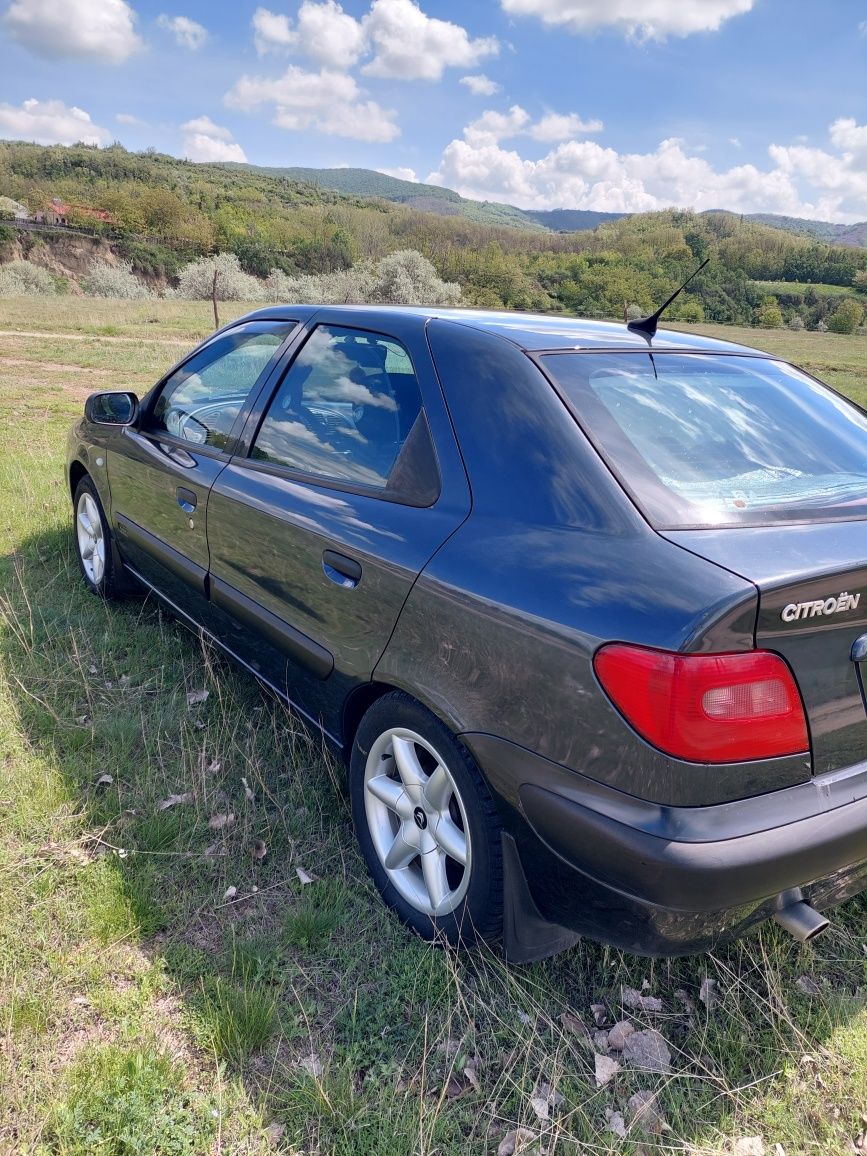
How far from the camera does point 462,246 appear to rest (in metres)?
68.2

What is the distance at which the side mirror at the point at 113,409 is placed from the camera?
3.77 metres

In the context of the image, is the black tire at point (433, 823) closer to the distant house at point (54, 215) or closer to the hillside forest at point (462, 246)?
the hillside forest at point (462, 246)

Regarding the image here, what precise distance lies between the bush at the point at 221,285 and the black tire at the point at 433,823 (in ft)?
132

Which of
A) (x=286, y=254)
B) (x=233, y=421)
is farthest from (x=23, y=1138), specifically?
(x=286, y=254)

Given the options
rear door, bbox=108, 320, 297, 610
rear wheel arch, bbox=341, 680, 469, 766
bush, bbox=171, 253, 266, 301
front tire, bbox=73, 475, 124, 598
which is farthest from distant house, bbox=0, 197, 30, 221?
rear wheel arch, bbox=341, 680, 469, 766

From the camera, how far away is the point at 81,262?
66875 millimetres

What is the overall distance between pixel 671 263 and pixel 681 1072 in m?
30.8

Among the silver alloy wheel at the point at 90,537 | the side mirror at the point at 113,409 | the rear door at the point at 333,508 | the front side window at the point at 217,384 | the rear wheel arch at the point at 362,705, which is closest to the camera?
the rear wheel arch at the point at 362,705

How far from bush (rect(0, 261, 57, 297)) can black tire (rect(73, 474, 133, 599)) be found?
46565 millimetres

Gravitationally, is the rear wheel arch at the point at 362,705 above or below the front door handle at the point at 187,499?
below

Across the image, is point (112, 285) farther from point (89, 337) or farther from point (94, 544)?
point (94, 544)

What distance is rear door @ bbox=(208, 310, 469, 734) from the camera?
2061 millimetres

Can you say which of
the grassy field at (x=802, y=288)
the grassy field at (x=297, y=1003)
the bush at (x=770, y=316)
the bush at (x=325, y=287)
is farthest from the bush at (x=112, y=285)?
the grassy field at (x=297, y=1003)

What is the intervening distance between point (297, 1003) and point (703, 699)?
130 centimetres
